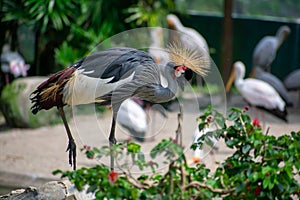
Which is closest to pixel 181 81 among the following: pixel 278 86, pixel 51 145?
pixel 51 145

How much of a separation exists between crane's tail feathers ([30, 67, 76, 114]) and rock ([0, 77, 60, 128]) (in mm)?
4939

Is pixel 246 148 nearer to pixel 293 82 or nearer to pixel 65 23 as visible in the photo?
pixel 65 23

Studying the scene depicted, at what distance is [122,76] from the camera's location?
4.09 m

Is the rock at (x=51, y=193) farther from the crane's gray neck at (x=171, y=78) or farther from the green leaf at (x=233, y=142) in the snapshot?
the green leaf at (x=233, y=142)

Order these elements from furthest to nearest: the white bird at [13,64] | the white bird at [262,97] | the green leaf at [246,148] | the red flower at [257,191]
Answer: the white bird at [13,64] < the white bird at [262,97] < the green leaf at [246,148] < the red flower at [257,191]

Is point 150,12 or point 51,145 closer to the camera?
point 51,145

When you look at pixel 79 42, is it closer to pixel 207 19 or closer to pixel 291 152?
pixel 207 19

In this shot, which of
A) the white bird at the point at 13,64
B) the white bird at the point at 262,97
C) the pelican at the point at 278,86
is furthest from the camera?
the pelican at the point at 278,86

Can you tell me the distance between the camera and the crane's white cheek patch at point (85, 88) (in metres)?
4.12

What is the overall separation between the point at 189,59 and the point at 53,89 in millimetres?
860

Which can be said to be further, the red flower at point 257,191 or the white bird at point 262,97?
the white bird at point 262,97

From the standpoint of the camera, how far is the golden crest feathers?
409cm

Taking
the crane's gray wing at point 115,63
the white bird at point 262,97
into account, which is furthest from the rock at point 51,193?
the white bird at point 262,97

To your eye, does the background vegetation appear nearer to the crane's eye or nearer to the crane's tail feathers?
the crane's tail feathers
